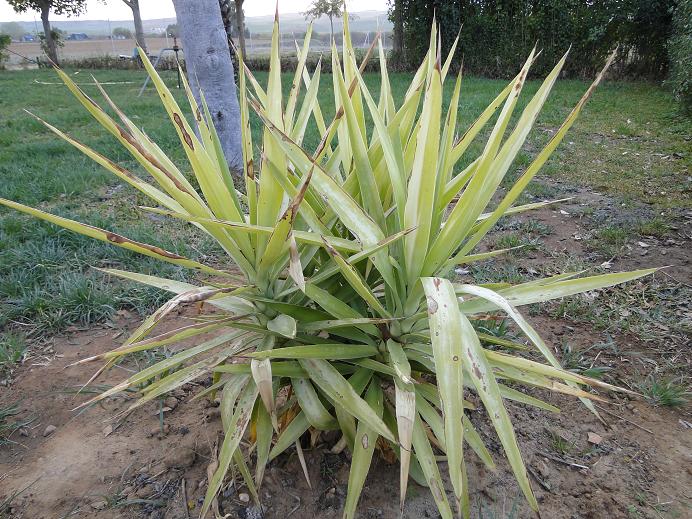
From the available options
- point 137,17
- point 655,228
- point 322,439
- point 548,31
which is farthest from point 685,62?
point 137,17

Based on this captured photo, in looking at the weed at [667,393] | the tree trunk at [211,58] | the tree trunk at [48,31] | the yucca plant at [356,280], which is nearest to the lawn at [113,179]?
the tree trunk at [211,58]

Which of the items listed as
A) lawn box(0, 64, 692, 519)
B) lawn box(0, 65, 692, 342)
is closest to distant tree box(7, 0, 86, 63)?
lawn box(0, 65, 692, 342)

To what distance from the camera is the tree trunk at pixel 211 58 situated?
3.78 metres

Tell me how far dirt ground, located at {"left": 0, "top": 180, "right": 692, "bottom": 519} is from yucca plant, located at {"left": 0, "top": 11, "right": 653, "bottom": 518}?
210mm

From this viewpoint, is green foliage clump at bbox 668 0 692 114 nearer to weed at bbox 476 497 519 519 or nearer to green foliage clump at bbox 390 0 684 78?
green foliage clump at bbox 390 0 684 78

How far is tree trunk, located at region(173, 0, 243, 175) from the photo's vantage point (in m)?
3.78

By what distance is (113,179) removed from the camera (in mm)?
4547

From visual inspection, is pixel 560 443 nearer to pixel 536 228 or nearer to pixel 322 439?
pixel 322 439

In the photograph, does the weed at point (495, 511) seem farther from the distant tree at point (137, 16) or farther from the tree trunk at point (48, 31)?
the tree trunk at point (48, 31)

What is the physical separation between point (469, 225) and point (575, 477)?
3.46ft

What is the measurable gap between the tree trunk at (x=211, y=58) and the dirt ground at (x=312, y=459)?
2445 mm

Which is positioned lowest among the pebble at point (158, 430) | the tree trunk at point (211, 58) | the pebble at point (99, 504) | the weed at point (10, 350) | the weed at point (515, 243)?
the pebble at point (99, 504)

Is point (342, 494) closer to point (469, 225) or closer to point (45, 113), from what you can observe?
point (469, 225)

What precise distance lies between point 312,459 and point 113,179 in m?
3.88
